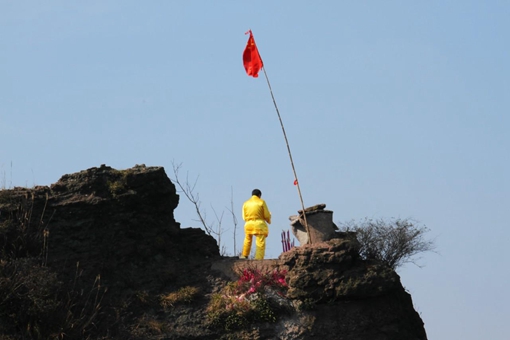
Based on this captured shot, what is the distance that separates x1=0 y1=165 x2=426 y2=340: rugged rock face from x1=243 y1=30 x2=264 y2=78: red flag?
10.3ft

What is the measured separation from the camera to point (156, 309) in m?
20.0

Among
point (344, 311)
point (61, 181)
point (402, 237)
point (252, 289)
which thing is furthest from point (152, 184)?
point (402, 237)

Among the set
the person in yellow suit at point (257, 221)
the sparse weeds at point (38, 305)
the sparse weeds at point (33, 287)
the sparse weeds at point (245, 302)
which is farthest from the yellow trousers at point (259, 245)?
the sparse weeds at point (38, 305)

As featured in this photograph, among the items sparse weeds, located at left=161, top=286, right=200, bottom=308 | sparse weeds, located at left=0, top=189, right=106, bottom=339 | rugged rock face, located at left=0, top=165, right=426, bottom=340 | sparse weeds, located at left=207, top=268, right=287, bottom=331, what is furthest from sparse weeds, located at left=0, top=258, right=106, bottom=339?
sparse weeds, located at left=207, top=268, right=287, bottom=331

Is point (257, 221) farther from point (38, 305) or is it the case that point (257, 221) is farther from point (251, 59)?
Result: point (38, 305)

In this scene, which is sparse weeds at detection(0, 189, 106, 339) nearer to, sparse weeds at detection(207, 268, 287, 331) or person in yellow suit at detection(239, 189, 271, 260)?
sparse weeds at detection(207, 268, 287, 331)

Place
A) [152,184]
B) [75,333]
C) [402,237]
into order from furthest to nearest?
1. [402,237]
2. [152,184]
3. [75,333]

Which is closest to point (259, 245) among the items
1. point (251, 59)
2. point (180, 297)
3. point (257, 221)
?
point (257, 221)

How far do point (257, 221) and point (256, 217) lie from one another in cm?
9

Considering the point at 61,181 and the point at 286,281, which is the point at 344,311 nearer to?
the point at 286,281

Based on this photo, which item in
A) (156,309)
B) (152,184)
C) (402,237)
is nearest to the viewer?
(156,309)

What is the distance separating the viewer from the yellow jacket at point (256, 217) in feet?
70.1

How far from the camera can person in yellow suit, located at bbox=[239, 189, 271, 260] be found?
70.1 feet

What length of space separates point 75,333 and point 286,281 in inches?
175
